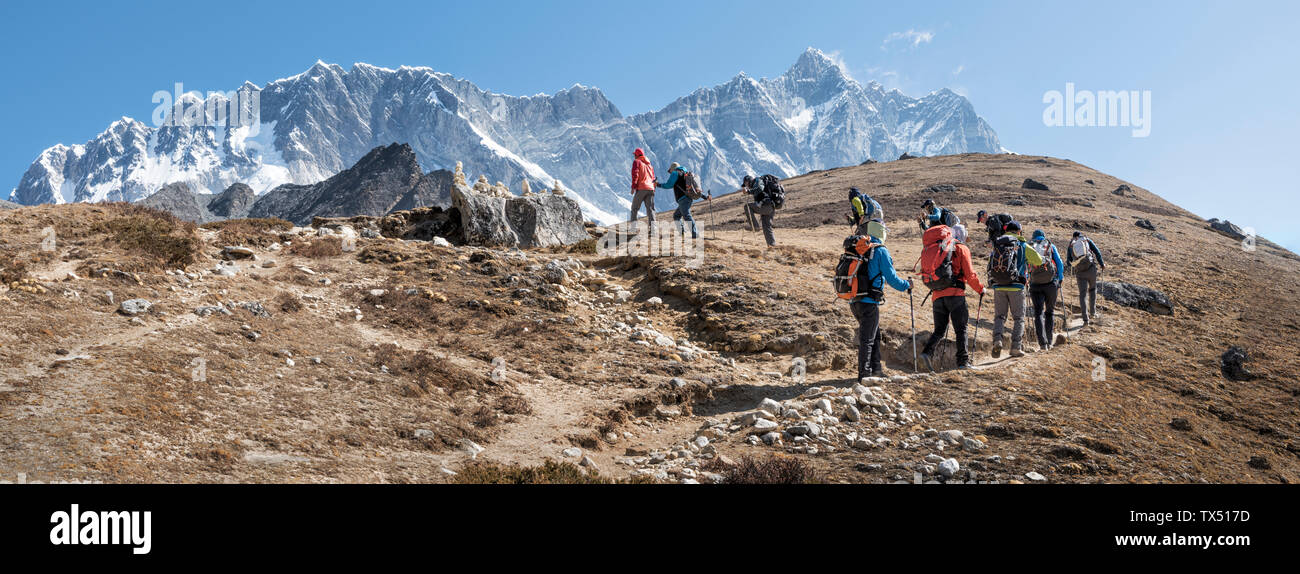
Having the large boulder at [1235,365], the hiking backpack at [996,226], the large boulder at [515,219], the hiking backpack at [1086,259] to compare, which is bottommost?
the large boulder at [1235,365]

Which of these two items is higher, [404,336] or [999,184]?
[999,184]

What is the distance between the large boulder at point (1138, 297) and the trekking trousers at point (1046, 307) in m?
6.61

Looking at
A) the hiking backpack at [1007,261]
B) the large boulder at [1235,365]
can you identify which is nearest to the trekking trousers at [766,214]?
the hiking backpack at [1007,261]

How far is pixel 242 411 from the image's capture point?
7285 mm

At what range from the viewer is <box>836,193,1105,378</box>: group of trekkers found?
33.1 ft

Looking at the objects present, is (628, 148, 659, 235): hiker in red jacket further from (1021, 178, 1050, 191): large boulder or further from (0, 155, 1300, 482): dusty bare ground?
(1021, 178, 1050, 191): large boulder

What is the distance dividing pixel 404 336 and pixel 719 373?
5126 mm

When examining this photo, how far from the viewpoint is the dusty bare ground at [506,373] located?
682 centimetres

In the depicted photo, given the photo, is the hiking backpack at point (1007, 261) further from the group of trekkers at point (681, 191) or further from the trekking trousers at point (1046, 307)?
the group of trekkers at point (681, 191)

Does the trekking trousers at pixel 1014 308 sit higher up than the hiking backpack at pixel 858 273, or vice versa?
the hiking backpack at pixel 858 273
